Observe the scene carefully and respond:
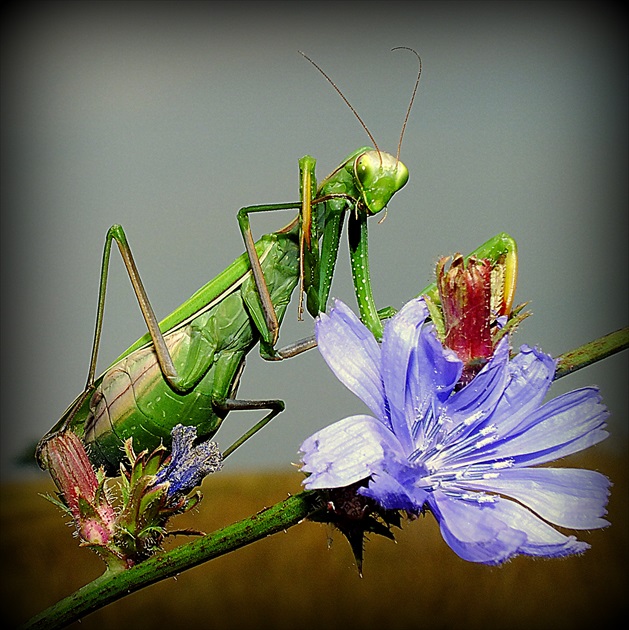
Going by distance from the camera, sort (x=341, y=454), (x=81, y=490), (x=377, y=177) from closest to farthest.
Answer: (x=341, y=454)
(x=81, y=490)
(x=377, y=177)

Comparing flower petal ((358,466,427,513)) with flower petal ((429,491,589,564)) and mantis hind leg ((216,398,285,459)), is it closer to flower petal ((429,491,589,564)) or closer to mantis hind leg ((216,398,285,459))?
flower petal ((429,491,589,564))

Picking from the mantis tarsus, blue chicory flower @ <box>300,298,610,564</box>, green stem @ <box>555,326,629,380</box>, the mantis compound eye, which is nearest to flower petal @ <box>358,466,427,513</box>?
blue chicory flower @ <box>300,298,610,564</box>

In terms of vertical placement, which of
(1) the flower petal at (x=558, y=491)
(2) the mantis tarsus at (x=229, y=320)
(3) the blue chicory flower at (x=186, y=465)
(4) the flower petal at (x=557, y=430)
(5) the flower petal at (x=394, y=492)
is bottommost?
(1) the flower petal at (x=558, y=491)

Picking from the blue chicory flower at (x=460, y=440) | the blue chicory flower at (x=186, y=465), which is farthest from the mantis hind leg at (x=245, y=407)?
the blue chicory flower at (x=460, y=440)

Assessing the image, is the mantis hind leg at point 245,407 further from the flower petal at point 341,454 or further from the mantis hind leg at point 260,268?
the flower petal at point 341,454

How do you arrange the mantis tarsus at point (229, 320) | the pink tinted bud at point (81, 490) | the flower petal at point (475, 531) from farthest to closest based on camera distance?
the mantis tarsus at point (229, 320), the pink tinted bud at point (81, 490), the flower petal at point (475, 531)

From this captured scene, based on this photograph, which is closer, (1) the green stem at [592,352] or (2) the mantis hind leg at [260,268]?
(1) the green stem at [592,352]

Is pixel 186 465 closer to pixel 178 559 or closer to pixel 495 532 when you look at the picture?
pixel 178 559

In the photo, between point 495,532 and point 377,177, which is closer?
point 495,532

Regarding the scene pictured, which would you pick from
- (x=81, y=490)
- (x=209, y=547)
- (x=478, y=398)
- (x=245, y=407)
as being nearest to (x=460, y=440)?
(x=478, y=398)
